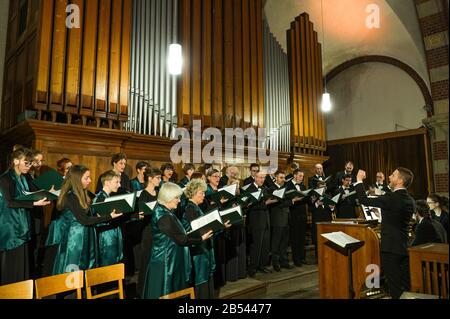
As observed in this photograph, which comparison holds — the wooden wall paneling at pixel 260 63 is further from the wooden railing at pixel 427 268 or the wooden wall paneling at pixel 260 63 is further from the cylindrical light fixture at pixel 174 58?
the wooden railing at pixel 427 268

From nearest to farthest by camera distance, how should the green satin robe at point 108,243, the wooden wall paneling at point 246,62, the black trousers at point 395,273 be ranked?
1. the black trousers at point 395,273
2. the green satin robe at point 108,243
3. the wooden wall paneling at point 246,62

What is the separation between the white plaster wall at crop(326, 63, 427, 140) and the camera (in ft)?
28.9

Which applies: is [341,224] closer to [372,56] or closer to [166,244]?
[166,244]

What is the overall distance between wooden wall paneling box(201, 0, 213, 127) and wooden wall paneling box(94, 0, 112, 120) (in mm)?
1752

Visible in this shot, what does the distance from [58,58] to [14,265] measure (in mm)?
2661


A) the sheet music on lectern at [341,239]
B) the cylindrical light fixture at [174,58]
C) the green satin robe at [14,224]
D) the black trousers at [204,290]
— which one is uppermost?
the cylindrical light fixture at [174,58]

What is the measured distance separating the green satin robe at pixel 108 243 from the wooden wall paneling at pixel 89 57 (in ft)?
5.78

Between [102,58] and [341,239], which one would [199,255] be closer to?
[341,239]

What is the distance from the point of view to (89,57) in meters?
4.80

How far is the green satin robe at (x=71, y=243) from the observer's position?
3.05m

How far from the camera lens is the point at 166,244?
2.84 meters

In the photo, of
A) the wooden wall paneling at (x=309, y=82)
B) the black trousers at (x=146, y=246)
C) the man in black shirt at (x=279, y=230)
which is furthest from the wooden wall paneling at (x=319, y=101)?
the black trousers at (x=146, y=246)
